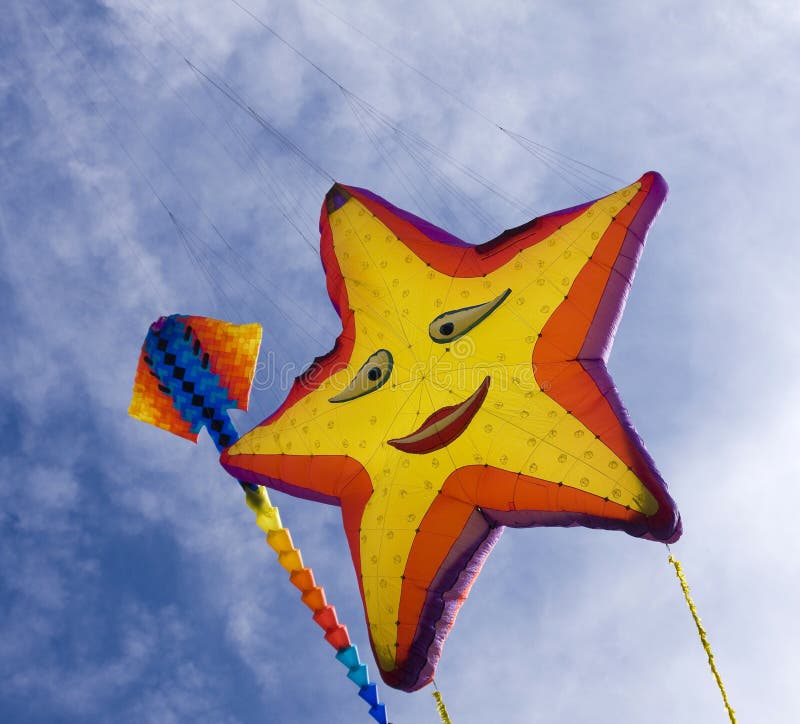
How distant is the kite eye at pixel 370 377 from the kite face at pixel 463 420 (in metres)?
0.02

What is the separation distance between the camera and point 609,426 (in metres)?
9.45

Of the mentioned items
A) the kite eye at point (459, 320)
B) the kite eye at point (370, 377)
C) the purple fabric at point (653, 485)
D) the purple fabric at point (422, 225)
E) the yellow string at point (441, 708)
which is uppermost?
the purple fabric at point (422, 225)

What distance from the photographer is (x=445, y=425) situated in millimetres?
10250

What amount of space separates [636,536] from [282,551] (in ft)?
15.1

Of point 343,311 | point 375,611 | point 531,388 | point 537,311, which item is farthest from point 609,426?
point 343,311

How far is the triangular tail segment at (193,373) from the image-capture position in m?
12.0

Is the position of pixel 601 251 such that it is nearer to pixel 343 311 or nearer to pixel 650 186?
pixel 650 186

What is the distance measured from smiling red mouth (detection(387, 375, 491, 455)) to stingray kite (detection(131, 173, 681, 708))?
0.02 metres

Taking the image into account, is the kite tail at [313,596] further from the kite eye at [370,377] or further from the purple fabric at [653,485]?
the purple fabric at [653,485]

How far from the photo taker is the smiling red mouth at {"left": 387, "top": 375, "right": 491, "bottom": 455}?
1022 cm

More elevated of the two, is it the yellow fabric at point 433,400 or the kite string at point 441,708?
the yellow fabric at point 433,400

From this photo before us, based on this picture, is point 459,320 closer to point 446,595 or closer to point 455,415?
point 455,415

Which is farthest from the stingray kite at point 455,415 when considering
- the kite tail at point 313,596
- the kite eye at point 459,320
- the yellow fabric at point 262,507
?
the kite tail at point 313,596

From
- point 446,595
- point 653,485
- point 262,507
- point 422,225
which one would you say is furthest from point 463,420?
point 262,507
